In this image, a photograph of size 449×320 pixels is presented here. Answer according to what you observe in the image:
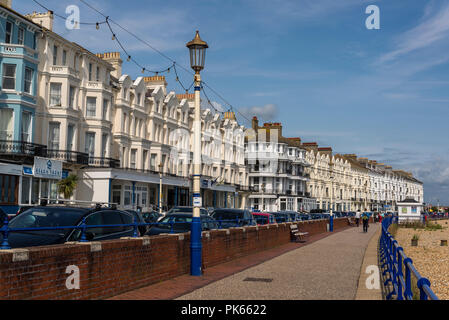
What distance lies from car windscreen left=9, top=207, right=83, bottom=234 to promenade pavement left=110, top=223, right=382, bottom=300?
202 cm

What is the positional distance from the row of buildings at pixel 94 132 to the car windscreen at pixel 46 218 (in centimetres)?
875

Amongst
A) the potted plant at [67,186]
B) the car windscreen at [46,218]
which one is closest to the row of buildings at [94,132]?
the potted plant at [67,186]

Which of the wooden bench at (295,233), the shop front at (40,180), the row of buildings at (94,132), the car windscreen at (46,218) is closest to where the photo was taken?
the car windscreen at (46,218)

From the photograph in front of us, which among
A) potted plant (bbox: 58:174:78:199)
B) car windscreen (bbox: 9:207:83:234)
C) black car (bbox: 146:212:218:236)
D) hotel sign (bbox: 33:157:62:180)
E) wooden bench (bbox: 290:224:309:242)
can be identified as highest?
hotel sign (bbox: 33:157:62:180)

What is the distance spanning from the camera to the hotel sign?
31062 millimetres

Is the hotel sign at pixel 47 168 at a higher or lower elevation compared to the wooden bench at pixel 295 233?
higher

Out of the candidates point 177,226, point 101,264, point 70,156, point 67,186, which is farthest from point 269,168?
point 101,264

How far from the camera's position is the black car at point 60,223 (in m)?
9.00

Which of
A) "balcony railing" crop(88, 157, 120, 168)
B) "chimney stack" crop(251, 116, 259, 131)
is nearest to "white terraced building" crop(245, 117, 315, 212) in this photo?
"chimney stack" crop(251, 116, 259, 131)

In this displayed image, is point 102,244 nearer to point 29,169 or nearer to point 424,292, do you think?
point 424,292

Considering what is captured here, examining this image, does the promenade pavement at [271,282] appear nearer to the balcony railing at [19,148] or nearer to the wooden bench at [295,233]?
the wooden bench at [295,233]

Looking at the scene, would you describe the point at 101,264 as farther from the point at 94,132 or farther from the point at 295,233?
the point at 94,132

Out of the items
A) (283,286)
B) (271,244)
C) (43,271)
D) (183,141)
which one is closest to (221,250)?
(283,286)

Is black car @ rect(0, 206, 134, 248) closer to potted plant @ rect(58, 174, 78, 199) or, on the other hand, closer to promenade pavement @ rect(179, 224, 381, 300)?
promenade pavement @ rect(179, 224, 381, 300)
